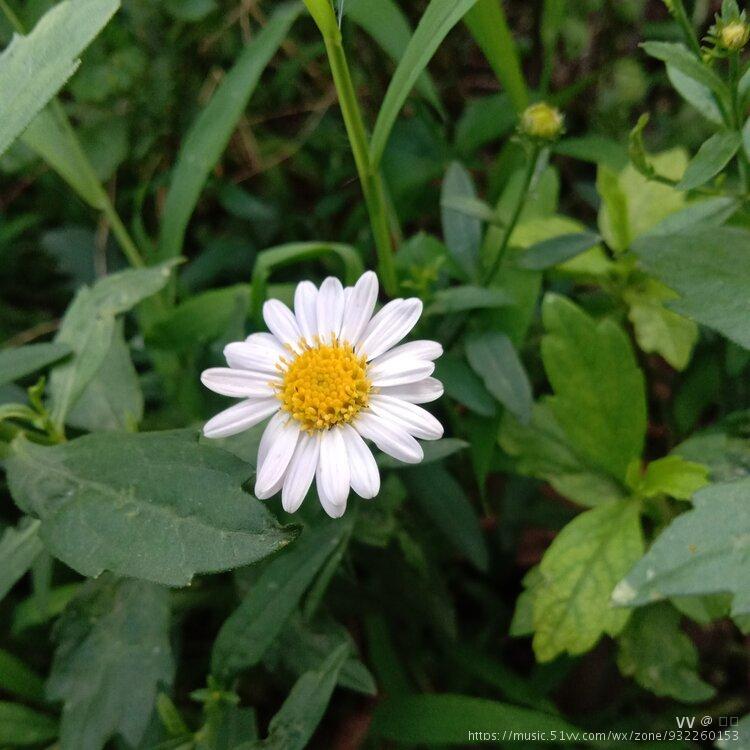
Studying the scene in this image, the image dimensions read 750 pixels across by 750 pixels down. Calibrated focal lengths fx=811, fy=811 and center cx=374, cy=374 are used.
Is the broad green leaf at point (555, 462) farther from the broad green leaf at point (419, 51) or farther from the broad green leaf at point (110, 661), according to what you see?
the broad green leaf at point (110, 661)

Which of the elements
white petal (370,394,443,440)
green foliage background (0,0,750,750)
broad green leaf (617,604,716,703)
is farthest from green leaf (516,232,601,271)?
broad green leaf (617,604,716,703)

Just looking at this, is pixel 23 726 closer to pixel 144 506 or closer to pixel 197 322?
pixel 144 506

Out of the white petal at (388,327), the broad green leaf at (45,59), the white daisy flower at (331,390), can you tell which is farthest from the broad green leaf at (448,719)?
the broad green leaf at (45,59)

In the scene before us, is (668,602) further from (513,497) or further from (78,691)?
(78,691)

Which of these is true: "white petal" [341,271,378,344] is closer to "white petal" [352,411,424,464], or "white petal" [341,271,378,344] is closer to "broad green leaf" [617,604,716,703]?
"white petal" [352,411,424,464]

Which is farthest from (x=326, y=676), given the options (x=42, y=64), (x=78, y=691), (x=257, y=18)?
(x=257, y=18)

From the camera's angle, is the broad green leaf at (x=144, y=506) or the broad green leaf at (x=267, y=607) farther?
the broad green leaf at (x=267, y=607)

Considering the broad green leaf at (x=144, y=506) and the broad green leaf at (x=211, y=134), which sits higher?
the broad green leaf at (x=211, y=134)
